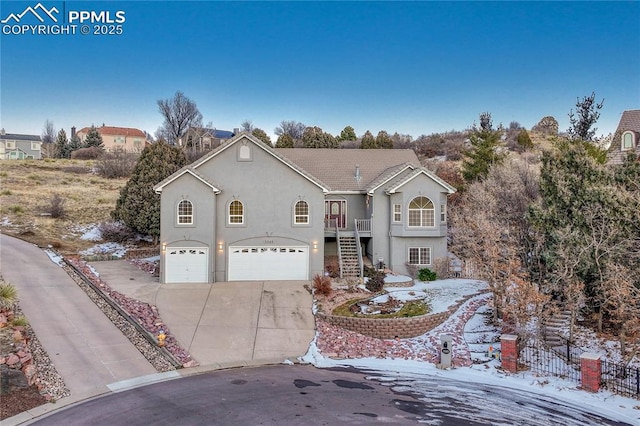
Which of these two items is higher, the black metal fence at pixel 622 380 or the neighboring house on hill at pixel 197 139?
the neighboring house on hill at pixel 197 139

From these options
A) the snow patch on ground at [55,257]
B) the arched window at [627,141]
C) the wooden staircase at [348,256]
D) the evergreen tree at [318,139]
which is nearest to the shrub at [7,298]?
the snow patch on ground at [55,257]

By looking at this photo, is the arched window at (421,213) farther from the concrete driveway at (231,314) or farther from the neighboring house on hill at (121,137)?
the neighboring house on hill at (121,137)

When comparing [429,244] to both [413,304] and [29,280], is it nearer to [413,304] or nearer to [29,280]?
[413,304]

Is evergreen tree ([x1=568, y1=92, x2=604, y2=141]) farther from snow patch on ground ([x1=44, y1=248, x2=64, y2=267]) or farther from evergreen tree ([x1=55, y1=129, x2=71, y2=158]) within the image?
evergreen tree ([x1=55, y1=129, x2=71, y2=158])

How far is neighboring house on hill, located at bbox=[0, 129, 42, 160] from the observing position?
7419cm

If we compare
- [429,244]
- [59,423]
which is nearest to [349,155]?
[429,244]

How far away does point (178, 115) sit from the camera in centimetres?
6150

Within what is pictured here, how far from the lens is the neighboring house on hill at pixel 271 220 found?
22.7 meters

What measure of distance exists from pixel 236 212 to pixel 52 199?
21.4 meters

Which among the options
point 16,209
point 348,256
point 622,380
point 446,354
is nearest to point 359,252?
point 348,256

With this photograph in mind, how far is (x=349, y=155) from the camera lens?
30.8m

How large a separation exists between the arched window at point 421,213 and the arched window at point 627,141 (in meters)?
14.2

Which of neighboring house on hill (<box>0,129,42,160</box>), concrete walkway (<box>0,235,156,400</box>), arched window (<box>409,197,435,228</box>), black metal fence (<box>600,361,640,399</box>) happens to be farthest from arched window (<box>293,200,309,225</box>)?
neighboring house on hill (<box>0,129,42,160</box>)

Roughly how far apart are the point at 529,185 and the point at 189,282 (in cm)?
1968
